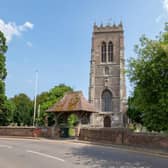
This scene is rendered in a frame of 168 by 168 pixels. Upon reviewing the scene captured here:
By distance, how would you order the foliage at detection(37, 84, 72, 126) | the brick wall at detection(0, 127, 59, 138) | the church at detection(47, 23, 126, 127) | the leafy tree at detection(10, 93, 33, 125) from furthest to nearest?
the church at detection(47, 23, 126, 127) < the leafy tree at detection(10, 93, 33, 125) < the foliage at detection(37, 84, 72, 126) < the brick wall at detection(0, 127, 59, 138)

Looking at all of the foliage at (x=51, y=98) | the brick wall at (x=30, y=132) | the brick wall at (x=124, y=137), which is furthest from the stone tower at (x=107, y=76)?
the brick wall at (x=124, y=137)

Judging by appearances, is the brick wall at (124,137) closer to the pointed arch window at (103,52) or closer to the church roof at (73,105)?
the church roof at (73,105)

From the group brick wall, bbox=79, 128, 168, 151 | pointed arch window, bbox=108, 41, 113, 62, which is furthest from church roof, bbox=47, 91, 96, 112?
pointed arch window, bbox=108, 41, 113, 62

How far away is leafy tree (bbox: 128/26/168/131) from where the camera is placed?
14.8m

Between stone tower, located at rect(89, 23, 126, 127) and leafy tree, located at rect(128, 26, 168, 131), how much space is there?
4846 cm

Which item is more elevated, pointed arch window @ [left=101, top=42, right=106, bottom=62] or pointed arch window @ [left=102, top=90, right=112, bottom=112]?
pointed arch window @ [left=101, top=42, right=106, bottom=62]

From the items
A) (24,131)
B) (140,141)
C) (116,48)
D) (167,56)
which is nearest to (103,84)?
(116,48)

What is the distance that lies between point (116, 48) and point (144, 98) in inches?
2282

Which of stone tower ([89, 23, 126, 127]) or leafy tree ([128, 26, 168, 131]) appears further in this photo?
stone tower ([89, 23, 126, 127])

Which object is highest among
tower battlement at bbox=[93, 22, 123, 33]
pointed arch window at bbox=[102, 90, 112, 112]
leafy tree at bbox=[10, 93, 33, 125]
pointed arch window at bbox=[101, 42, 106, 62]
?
tower battlement at bbox=[93, 22, 123, 33]

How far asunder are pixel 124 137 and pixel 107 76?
50753mm

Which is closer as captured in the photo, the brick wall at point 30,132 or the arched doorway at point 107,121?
the brick wall at point 30,132

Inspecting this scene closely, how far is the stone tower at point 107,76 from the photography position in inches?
2645

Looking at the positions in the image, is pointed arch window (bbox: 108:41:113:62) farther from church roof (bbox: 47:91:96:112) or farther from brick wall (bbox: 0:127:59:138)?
brick wall (bbox: 0:127:59:138)
